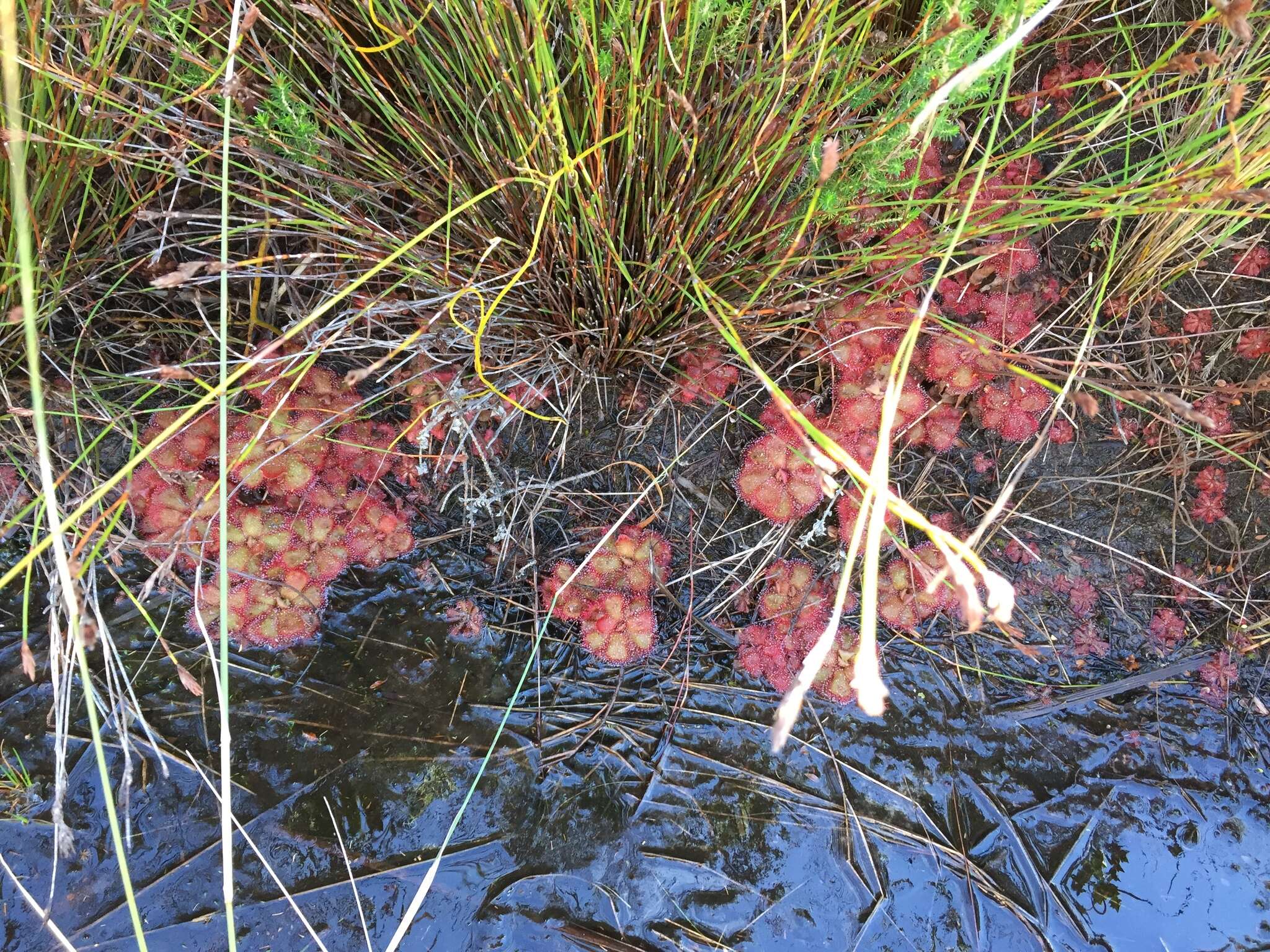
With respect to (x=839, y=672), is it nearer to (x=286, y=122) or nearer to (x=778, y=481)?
(x=778, y=481)

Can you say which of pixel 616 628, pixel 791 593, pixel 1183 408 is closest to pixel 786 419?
pixel 791 593

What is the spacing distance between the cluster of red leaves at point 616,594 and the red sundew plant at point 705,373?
47cm

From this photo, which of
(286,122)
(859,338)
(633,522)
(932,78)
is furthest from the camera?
(633,522)

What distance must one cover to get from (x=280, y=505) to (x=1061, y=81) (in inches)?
104

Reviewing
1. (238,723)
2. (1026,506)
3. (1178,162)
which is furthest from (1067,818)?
(238,723)

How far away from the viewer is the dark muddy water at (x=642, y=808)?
2248 millimetres

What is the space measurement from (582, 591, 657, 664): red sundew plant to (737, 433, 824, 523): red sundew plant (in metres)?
0.48

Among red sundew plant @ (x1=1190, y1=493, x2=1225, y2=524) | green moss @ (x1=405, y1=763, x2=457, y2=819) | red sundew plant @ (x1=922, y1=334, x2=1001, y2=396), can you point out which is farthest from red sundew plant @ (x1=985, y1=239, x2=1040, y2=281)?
green moss @ (x1=405, y1=763, x2=457, y2=819)

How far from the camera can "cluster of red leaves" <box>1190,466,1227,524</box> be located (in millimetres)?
2502

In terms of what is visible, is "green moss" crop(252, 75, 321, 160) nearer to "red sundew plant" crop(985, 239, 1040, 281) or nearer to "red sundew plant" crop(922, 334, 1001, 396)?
"red sundew plant" crop(922, 334, 1001, 396)

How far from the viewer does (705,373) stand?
2330mm

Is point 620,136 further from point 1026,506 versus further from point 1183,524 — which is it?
point 1183,524

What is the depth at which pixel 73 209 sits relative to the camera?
7.27 ft

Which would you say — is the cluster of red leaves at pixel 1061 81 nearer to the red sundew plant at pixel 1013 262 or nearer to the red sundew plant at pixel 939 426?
the red sundew plant at pixel 1013 262
